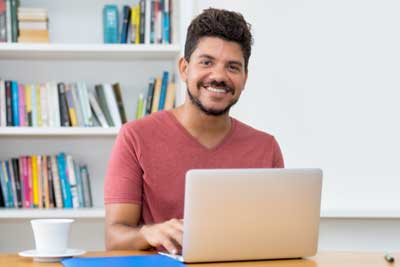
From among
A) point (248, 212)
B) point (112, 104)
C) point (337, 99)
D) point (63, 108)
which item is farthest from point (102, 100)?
point (248, 212)

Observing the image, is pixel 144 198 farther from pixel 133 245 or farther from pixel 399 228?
pixel 399 228

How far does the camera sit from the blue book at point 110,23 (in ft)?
11.7

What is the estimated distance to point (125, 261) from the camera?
1.70m

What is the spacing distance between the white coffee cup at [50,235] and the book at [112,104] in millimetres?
1812

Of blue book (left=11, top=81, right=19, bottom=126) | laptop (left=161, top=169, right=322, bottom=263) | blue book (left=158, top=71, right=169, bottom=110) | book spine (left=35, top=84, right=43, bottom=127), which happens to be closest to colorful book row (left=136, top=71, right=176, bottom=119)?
blue book (left=158, top=71, right=169, bottom=110)

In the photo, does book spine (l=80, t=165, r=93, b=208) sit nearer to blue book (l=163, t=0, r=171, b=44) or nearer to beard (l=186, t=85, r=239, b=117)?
blue book (l=163, t=0, r=171, b=44)

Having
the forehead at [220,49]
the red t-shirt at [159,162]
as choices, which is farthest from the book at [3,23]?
the forehead at [220,49]

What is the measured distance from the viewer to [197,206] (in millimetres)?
1670

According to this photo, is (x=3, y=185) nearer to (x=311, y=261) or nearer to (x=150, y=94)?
(x=150, y=94)

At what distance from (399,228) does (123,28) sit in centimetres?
151

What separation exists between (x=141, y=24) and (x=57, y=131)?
2.03 feet

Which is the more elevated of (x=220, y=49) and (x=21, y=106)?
(x=220, y=49)

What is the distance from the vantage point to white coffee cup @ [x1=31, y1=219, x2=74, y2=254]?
1.74 metres

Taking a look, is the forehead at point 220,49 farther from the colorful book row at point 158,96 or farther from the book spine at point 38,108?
the book spine at point 38,108
